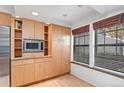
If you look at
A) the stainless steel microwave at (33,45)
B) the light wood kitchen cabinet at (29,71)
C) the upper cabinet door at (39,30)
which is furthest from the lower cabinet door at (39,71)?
the upper cabinet door at (39,30)

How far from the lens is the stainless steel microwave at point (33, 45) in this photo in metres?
3.67

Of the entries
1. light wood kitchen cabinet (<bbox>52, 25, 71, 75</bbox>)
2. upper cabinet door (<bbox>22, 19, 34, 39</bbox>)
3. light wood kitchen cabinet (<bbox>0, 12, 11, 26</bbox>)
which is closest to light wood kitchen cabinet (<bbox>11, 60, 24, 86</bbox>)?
upper cabinet door (<bbox>22, 19, 34, 39</bbox>)

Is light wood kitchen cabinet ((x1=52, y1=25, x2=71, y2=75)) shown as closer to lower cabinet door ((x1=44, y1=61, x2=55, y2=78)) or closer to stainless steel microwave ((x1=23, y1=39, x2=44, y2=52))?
lower cabinet door ((x1=44, y1=61, x2=55, y2=78))

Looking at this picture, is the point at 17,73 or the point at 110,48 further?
the point at 17,73

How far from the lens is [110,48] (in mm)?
3133

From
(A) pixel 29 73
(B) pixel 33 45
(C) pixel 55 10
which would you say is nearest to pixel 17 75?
(A) pixel 29 73

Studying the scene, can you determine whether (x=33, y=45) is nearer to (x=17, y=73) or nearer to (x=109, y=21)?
(x=17, y=73)

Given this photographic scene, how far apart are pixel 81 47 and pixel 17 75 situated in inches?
95.9

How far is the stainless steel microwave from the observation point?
12.0ft

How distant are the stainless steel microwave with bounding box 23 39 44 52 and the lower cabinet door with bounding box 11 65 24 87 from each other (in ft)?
1.98

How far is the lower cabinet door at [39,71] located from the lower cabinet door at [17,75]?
0.50 m
